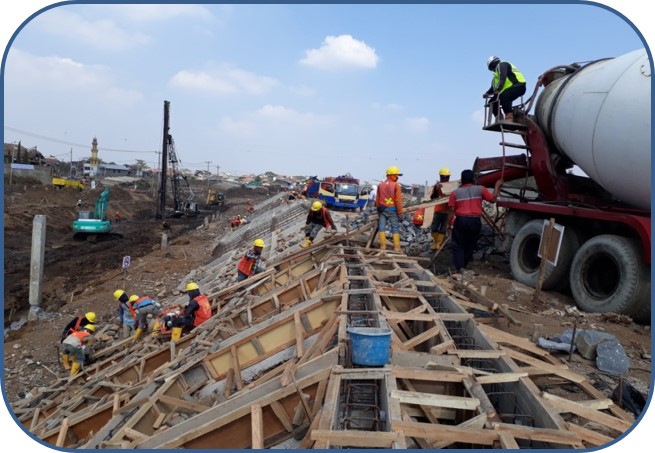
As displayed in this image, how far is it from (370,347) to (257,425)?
115 centimetres

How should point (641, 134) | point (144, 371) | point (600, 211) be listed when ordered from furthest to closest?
point (144, 371) < point (600, 211) < point (641, 134)

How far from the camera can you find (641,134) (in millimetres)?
5590

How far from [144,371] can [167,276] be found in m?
9.51

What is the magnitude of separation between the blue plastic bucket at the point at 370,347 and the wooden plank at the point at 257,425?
96 centimetres

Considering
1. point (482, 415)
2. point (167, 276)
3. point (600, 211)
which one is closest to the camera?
point (482, 415)

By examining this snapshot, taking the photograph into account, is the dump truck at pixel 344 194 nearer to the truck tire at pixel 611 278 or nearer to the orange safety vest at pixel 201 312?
the orange safety vest at pixel 201 312

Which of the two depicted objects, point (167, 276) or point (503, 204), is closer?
point (503, 204)

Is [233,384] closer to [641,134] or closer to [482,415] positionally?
[482,415]

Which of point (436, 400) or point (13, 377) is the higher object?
point (436, 400)

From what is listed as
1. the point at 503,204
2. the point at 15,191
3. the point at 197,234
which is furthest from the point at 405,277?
the point at 15,191

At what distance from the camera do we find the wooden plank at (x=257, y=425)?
11.3ft

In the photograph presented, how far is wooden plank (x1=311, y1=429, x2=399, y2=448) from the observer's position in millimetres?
2494

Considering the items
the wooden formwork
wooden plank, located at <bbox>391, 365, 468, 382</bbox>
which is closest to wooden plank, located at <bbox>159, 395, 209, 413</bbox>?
the wooden formwork

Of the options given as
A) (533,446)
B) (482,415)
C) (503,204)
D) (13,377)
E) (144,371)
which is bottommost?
(13,377)
